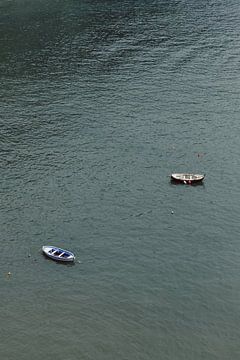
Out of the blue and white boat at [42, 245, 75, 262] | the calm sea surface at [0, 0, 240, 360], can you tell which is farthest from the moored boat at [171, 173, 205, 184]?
the blue and white boat at [42, 245, 75, 262]

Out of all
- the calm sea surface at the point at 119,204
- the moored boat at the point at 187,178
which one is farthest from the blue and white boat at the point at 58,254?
the moored boat at the point at 187,178

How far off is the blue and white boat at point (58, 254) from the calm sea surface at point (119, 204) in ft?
4.47

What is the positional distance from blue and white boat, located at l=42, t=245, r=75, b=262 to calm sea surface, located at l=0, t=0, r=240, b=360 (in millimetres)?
1363

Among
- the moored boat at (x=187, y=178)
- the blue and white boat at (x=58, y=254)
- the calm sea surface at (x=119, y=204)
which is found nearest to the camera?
the calm sea surface at (x=119, y=204)

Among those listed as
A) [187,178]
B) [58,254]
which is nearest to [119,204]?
[187,178]

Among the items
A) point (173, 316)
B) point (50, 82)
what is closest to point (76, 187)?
point (173, 316)

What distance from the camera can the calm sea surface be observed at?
9200 cm

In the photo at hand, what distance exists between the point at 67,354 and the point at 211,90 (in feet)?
340

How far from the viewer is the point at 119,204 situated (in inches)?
4791

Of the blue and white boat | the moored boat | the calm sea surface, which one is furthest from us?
the moored boat

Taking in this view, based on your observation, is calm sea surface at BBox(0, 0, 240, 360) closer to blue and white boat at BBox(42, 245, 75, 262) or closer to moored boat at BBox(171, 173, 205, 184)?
blue and white boat at BBox(42, 245, 75, 262)

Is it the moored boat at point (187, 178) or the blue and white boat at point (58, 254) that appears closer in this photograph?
the blue and white boat at point (58, 254)

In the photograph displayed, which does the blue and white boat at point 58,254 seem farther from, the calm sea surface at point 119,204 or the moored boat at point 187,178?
the moored boat at point 187,178

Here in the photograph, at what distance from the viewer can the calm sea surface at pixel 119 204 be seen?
3622 inches
